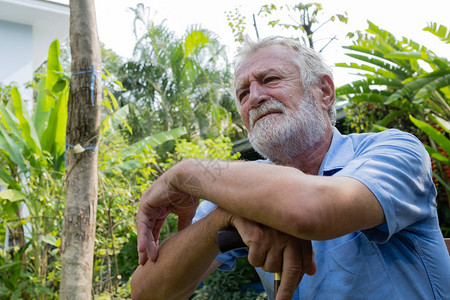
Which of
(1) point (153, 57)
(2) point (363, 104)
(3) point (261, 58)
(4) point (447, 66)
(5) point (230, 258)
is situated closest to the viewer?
(5) point (230, 258)

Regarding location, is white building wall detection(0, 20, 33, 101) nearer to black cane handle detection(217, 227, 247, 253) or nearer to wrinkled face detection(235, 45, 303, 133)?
wrinkled face detection(235, 45, 303, 133)

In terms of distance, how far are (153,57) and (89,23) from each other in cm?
1323

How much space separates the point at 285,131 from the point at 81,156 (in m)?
1.77

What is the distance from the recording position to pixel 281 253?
1.03 meters

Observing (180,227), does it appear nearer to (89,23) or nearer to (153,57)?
(89,23)

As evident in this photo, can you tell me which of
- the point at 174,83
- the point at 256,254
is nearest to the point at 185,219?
the point at 256,254

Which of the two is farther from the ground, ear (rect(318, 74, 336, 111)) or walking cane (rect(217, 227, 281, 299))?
ear (rect(318, 74, 336, 111))

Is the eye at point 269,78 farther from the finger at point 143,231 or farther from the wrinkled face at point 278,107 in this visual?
the finger at point 143,231

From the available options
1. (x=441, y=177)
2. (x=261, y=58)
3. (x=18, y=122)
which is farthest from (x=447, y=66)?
(x=18, y=122)

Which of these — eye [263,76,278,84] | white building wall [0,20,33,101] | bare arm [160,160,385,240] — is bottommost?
bare arm [160,160,385,240]

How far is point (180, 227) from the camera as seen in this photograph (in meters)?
1.43

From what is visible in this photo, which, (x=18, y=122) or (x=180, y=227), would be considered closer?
(x=180, y=227)

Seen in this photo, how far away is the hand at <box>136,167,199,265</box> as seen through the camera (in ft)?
4.00

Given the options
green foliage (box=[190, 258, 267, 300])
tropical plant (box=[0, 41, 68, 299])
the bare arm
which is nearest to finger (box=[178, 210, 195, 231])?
the bare arm
